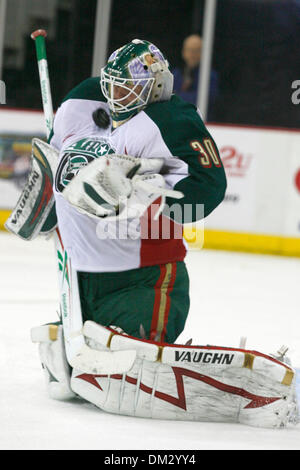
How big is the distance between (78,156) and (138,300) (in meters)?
0.40

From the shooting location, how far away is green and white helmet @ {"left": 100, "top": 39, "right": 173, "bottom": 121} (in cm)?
238

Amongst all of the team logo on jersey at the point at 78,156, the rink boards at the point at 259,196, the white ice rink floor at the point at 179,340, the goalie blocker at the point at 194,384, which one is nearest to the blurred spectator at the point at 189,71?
the rink boards at the point at 259,196

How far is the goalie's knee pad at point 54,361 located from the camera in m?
2.44

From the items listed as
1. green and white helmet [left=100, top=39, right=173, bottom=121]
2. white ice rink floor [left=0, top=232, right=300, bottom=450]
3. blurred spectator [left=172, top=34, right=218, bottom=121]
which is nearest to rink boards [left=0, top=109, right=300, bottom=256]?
white ice rink floor [left=0, top=232, right=300, bottom=450]

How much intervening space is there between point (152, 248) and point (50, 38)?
4607 mm

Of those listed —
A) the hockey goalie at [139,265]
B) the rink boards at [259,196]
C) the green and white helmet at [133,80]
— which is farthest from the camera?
the rink boards at [259,196]

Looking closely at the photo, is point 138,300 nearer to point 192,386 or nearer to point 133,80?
point 192,386

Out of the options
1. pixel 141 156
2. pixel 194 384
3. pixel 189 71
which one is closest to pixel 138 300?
pixel 194 384

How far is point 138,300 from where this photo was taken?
96.0 inches

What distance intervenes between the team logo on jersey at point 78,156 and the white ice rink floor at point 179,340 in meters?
0.57

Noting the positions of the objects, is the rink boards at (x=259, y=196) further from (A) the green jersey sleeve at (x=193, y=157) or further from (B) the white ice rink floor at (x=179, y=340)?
(A) the green jersey sleeve at (x=193, y=157)

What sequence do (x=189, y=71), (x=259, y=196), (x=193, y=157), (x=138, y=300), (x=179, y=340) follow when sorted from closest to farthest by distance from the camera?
1. (x=193, y=157)
2. (x=138, y=300)
3. (x=179, y=340)
4. (x=259, y=196)
5. (x=189, y=71)

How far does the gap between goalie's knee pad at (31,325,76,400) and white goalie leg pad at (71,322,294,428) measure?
12cm

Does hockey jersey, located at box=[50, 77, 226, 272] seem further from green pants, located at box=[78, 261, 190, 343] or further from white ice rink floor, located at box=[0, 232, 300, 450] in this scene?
white ice rink floor, located at box=[0, 232, 300, 450]
